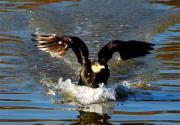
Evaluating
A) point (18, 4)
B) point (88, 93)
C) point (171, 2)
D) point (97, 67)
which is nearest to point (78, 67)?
point (97, 67)

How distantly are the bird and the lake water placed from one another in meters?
0.22

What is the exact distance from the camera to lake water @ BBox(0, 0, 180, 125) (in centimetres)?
1139

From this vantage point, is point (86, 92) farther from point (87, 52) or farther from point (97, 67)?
point (87, 52)

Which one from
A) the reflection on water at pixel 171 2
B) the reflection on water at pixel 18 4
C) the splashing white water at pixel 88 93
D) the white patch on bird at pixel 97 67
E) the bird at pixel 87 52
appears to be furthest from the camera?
the reflection on water at pixel 171 2

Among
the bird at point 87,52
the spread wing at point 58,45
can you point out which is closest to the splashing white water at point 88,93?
the bird at point 87,52

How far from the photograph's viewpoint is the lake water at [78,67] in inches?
448

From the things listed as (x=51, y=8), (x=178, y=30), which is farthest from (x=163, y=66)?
(x=51, y=8)

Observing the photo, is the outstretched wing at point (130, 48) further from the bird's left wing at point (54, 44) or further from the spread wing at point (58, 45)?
the bird's left wing at point (54, 44)

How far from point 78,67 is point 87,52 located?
190 centimetres

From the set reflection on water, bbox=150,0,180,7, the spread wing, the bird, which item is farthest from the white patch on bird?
reflection on water, bbox=150,0,180,7

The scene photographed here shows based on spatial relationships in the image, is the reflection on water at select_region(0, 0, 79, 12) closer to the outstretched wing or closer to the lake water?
the lake water

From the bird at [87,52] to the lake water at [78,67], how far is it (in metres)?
0.22

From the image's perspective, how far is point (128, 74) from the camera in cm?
1499

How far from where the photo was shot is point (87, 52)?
13758mm
